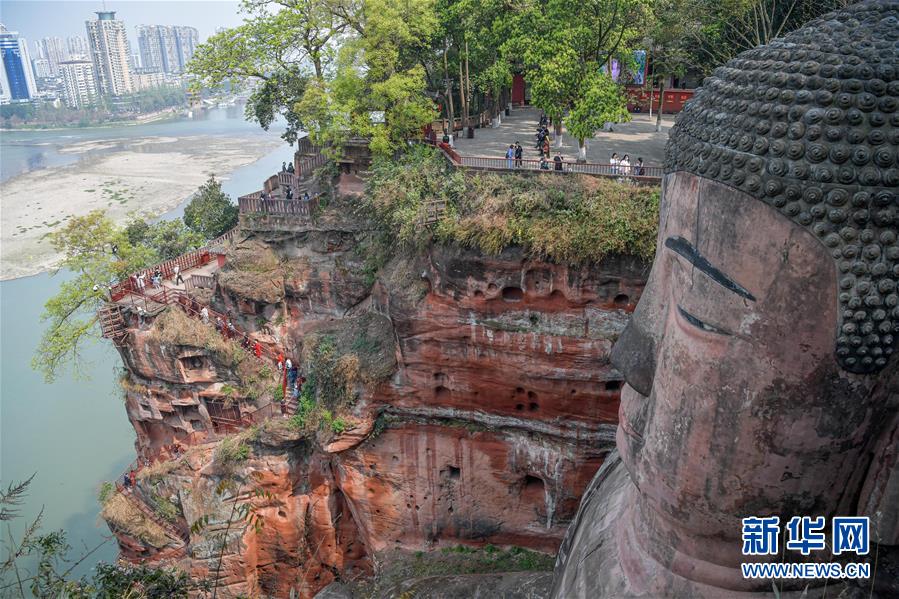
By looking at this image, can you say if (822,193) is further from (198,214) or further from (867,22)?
(198,214)

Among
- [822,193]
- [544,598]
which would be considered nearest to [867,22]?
[822,193]

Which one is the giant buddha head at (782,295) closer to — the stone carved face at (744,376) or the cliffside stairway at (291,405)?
the stone carved face at (744,376)

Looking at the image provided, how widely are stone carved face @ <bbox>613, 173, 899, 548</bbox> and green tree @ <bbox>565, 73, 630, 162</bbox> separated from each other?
452 inches

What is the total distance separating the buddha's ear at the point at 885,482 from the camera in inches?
231

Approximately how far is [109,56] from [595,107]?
6407 inches

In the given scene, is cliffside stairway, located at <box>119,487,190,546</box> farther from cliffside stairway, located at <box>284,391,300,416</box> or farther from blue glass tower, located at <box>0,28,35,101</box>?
blue glass tower, located at <box>0,28,35,101</box>

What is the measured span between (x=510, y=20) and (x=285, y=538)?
611 inches

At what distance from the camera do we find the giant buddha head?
17.8 feet

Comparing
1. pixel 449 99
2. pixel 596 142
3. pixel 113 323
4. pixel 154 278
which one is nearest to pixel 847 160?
pixel 596 142

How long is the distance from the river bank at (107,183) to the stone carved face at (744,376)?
52.6 metres

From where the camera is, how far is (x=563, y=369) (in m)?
16.2

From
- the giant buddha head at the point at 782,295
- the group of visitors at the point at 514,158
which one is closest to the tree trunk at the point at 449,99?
the group of visitors at the point at 514,158

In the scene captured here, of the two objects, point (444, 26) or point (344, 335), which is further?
point (444, 26)

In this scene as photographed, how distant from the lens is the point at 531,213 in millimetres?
15859
